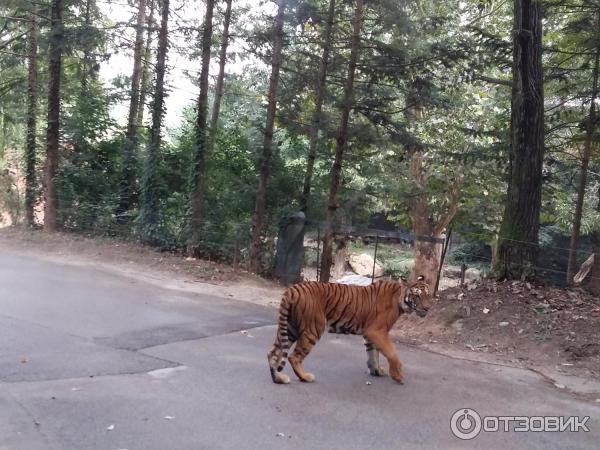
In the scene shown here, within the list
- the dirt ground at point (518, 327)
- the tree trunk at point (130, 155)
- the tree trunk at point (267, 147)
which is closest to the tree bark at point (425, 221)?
the tree trunk at point (267, 147)

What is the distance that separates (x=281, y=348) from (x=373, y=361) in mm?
1220

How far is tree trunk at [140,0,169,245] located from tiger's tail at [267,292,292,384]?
38.6 feet

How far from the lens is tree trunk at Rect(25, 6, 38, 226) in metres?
21.1

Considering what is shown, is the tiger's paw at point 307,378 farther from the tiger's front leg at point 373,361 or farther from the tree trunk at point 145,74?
the tree trunk at point 145,74

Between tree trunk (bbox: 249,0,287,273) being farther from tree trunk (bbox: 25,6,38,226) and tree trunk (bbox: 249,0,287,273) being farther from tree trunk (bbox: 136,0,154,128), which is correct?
tree trunk (bbox: 25,6,38,226)

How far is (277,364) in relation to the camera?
6590 mm

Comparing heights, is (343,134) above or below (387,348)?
above

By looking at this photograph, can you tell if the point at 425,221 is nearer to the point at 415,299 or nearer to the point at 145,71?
the point at 145,71

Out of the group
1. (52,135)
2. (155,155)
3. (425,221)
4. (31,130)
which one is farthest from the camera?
(425,221)

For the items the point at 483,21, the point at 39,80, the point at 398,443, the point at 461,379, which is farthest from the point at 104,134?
the point at 398,443

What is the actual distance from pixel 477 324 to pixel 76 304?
21.4ft

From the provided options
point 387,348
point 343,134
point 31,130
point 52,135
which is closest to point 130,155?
point 52,135

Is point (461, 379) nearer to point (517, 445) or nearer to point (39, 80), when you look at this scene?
point (517, 445)

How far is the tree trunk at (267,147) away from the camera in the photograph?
1552cm
